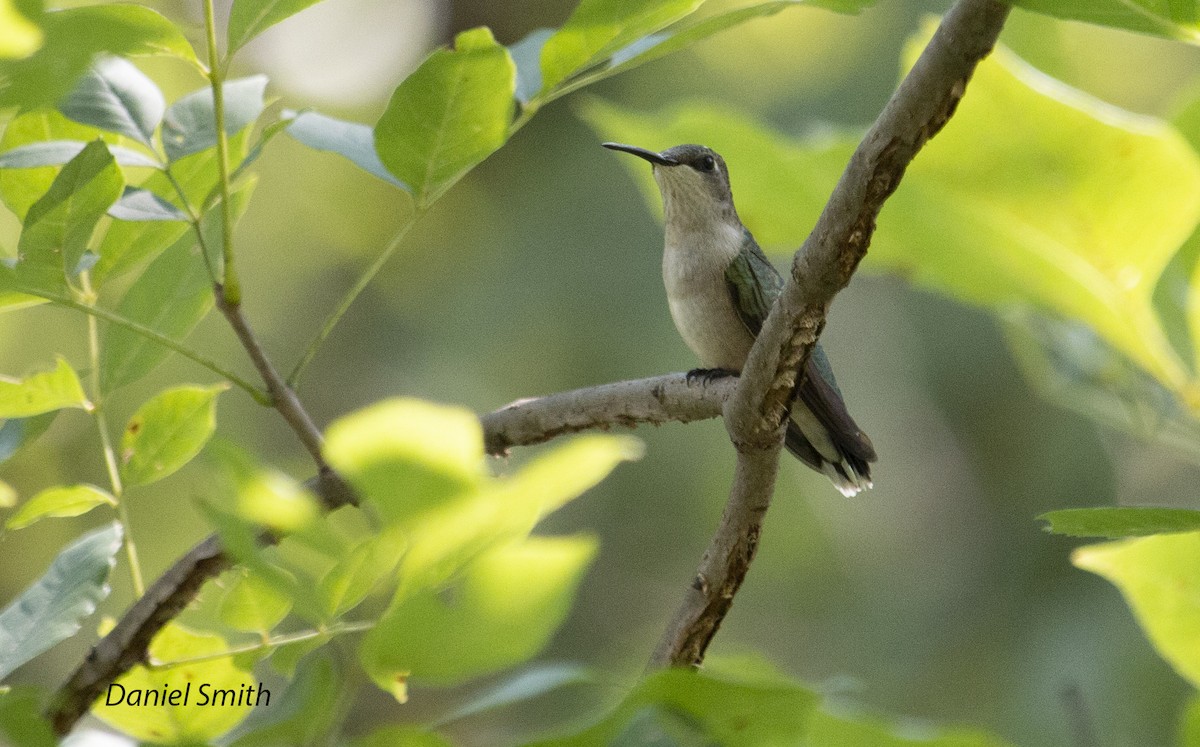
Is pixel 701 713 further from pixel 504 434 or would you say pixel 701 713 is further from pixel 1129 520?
pixel 504 434

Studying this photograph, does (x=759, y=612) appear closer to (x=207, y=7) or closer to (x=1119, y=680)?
(x=1119, y=680)

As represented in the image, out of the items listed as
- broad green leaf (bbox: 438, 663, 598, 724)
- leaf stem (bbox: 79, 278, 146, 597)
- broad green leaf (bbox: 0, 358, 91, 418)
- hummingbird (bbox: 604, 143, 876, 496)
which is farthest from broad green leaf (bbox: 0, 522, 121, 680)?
hummingbird (bbox: 604, 143, 876, 496)

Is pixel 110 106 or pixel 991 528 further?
pixel 991 528

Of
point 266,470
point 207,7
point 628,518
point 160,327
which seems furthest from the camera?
point 628,518

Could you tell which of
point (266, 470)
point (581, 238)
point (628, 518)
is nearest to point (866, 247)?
point (266, 470)

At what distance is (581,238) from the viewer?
8148mm

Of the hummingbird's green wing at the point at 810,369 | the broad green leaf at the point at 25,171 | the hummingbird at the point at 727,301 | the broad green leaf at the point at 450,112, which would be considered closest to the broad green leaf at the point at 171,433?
the broad green leaf at the point at 25,171

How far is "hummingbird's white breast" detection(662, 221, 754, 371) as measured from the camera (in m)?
3.61

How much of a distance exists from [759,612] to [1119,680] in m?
3.48

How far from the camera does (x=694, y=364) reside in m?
6.95

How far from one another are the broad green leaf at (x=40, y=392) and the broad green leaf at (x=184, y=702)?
0.35 m

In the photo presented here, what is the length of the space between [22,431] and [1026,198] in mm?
1357

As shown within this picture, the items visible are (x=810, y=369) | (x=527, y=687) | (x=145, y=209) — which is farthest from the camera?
(x=810, y=369)

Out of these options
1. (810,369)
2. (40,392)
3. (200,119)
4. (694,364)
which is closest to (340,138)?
(200,119)
